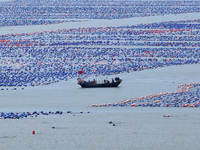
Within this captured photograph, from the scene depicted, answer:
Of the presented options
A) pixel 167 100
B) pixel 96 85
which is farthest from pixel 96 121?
pixel 96 85

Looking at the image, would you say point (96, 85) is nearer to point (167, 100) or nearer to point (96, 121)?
point (167, 100)

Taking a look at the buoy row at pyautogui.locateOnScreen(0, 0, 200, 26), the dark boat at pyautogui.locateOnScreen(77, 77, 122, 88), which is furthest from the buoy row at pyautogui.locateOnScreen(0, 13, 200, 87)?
the buoy row at pyautogui.locateOnScreen(0, 0, 200, 26)

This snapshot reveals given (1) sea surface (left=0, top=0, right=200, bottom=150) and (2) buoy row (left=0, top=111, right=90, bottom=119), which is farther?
(2) buoy row (left=0, top=111, right=90, bottom=119)

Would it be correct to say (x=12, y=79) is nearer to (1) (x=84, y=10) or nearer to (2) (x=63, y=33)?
(2) (x=63, y=33)

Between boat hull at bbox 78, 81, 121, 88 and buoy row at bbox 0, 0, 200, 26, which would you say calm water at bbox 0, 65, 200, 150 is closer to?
boat hull at bbox 78, 81, 121, 88

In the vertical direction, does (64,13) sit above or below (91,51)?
above
